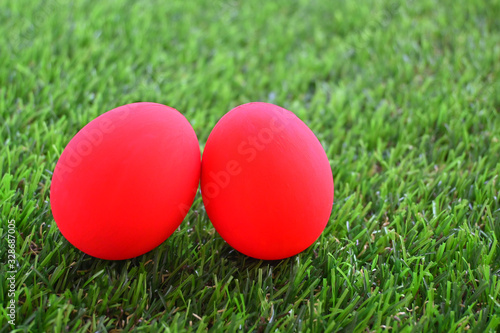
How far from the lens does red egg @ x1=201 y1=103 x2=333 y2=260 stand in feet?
4.61

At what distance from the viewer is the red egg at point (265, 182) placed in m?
1.41

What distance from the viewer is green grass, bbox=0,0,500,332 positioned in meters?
1.42

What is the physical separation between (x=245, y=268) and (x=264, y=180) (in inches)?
14.3

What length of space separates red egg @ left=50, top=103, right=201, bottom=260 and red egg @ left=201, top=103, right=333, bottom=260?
0.33ft

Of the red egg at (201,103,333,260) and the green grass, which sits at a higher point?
A: the red egg at (201,103,333,260)

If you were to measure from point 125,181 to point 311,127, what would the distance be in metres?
1.36

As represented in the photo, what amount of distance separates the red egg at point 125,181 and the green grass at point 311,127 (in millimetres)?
149

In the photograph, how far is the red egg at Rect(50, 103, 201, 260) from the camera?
4.46ft

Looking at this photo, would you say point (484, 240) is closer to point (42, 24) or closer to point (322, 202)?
point (322, 202)

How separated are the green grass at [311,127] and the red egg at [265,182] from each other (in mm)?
153

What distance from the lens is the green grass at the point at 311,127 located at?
1419mm

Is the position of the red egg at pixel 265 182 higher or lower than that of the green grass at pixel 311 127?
higher

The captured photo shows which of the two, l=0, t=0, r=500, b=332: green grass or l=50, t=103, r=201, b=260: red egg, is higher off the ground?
l=50, t=103, r=201, b=260: red egg

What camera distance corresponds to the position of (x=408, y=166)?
7.16ft
